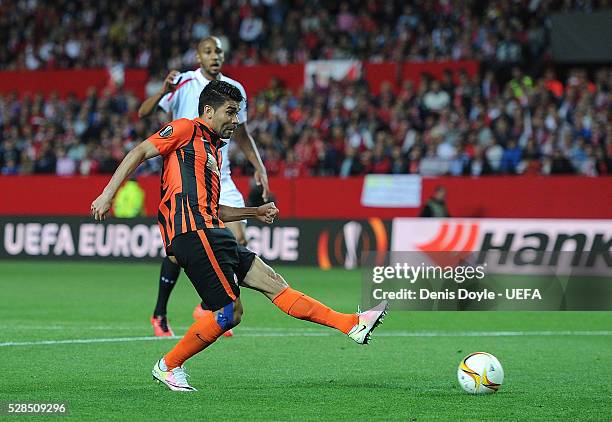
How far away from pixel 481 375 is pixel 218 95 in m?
2.29

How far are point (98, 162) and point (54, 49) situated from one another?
6.58 m

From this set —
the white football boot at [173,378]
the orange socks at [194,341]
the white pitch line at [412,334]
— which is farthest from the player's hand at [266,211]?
the white pitch line at [412,334]

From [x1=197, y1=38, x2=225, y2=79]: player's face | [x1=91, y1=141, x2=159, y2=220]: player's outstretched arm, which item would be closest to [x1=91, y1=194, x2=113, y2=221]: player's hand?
[x1=91, y1=141, x2=159, y2=220]: player's outstretched arm

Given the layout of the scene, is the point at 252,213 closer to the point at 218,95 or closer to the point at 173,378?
the point at 218,95

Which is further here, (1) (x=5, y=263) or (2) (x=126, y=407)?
(1) (x=5, y=263)

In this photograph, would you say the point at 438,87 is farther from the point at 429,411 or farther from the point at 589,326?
the point at 429,411

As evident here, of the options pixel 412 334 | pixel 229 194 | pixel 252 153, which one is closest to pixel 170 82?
pixel 252 153

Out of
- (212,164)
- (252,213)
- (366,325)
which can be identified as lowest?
(366,325)

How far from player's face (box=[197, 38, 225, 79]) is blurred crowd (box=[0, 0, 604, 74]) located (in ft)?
48.1

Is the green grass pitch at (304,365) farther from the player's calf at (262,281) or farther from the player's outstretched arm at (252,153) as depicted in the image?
the player's outstretched arm at (252,153)

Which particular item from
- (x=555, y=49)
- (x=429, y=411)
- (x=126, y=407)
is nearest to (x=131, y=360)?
(x=126, y=407)

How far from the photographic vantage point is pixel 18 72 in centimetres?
2928

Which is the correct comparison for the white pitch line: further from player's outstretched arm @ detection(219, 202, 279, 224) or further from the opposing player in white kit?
player's outstretched arm @ detection(219, 202, 279, 224)

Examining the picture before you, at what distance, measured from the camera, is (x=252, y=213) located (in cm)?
725
